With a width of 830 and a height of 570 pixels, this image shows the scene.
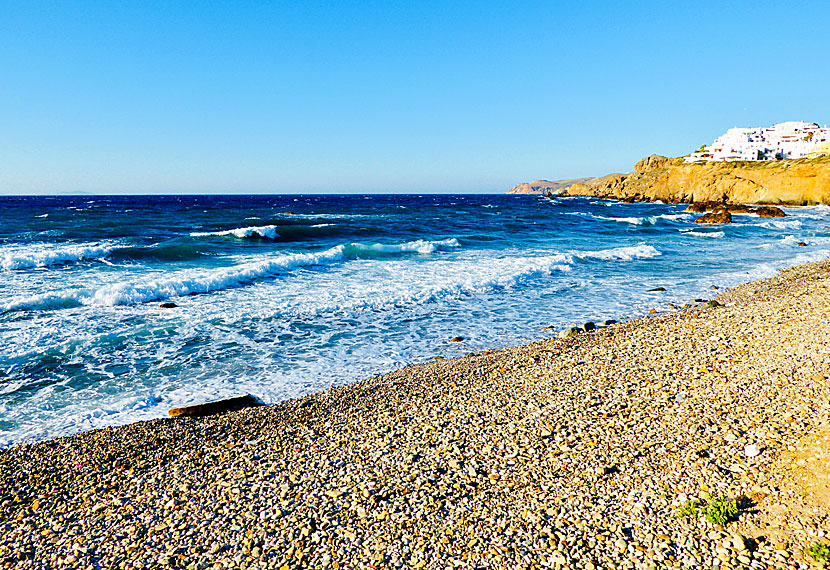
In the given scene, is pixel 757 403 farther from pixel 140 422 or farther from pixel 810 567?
pixel 140 422

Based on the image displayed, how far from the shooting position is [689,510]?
4.16 metres

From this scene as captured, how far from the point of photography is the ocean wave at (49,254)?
70.1 feet

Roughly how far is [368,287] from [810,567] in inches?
586

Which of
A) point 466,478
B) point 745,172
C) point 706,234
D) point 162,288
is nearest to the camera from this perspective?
point 466,478

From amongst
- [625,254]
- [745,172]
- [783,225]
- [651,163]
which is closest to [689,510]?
[625,254]

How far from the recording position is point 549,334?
11.5 metres

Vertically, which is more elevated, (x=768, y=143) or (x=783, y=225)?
(x=768, y=143)

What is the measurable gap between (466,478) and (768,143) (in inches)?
5383

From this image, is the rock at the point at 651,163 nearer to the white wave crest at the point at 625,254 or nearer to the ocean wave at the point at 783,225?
the ocean wave at the point at 783,225

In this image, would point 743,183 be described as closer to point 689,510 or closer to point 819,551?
point 689,510

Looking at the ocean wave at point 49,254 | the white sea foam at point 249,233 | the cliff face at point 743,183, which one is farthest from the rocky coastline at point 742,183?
the ocean wave at point 49,254

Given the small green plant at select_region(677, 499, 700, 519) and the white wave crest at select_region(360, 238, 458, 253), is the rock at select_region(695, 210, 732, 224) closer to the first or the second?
the white wave crest at select_region(360, 238, 458, 253)

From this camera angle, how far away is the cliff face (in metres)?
65.7

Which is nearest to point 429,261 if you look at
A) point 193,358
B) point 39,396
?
point 193,358
